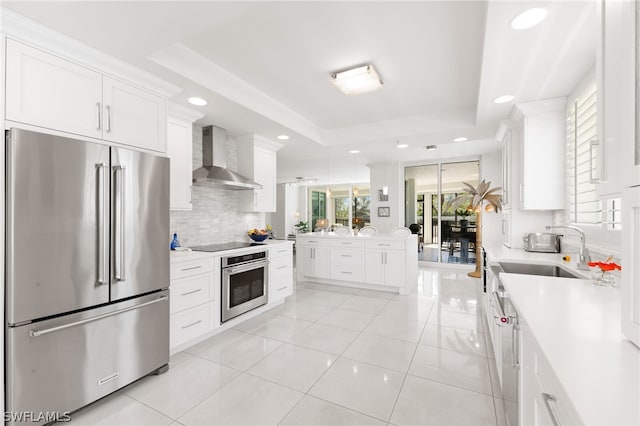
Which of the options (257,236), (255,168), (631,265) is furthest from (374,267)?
(631,265)

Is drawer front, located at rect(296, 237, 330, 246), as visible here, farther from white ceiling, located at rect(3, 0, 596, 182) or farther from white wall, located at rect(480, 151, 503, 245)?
white wall, located at rect(480, 151, 503, 245)

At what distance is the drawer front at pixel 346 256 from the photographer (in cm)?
489

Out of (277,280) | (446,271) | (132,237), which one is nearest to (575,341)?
(132,237)

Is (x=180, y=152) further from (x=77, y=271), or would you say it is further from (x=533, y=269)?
(x=533, y=269)

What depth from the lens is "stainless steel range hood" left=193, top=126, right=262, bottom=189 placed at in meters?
3.39

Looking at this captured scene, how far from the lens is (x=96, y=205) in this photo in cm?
190

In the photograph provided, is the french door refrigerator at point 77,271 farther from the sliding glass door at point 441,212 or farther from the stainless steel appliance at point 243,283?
the sliding glass door at point 441,212

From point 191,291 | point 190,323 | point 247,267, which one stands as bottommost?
A: point 190,323

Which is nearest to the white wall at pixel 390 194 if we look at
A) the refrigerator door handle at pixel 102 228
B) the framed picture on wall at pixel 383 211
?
the framed picture on wall at pixel 383 211

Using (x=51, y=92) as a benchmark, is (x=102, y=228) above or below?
below

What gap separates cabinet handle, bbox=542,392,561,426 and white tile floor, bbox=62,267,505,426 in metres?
1.13

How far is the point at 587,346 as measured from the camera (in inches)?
35.2

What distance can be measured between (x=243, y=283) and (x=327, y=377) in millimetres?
1567

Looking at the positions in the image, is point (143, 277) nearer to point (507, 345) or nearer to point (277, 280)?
point (277, 280)
